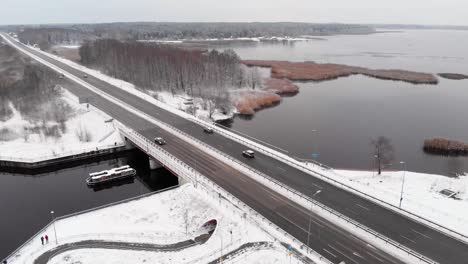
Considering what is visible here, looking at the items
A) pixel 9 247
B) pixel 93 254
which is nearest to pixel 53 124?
pixel 9 247

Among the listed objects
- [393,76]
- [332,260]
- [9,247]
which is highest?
[393,76]

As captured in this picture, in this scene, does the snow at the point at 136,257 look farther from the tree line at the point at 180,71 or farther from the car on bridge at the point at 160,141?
the tree line at the point at 180,71

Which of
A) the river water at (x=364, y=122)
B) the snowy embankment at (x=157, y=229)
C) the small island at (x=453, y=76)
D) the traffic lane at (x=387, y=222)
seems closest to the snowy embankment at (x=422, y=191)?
the traffic lane at (x=387, y=222)

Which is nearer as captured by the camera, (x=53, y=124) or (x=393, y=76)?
(x=53, y=124)

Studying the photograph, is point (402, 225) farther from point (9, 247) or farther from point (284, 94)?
point (284, 94)

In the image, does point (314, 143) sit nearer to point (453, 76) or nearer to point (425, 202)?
point (425, 202)

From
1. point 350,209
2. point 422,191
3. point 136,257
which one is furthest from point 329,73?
point 136,257
